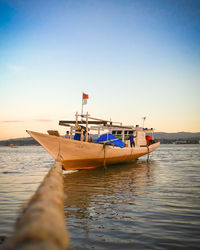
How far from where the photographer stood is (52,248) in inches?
33.0

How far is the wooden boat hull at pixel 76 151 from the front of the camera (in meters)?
11.3

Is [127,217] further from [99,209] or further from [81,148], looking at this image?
[81,148]

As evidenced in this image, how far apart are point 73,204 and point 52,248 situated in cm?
562

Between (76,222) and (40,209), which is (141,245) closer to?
(76,222)

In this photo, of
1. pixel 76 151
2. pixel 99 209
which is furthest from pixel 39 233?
pixel 76 151

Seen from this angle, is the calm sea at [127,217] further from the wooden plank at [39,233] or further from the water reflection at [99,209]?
the wooden plank at [39,233]

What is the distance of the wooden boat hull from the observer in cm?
1131

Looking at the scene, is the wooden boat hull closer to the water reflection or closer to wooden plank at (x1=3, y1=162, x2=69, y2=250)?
the water reflection

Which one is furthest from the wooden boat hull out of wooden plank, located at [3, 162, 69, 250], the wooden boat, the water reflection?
wooden plank, located at [3, 162, 69, 250]

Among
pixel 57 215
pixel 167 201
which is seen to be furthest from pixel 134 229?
pixel 57 215

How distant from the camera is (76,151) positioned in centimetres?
1202

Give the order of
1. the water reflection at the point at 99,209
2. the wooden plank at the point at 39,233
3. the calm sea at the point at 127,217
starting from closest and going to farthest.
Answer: the wooden plank at the point at 39,233, the calm sea at the point at 127,217, the water reflection at the point at 99,209

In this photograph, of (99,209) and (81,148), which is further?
(81,148)

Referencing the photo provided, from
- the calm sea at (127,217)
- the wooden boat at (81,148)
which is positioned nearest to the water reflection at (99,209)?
the calm sea at (127,217)
